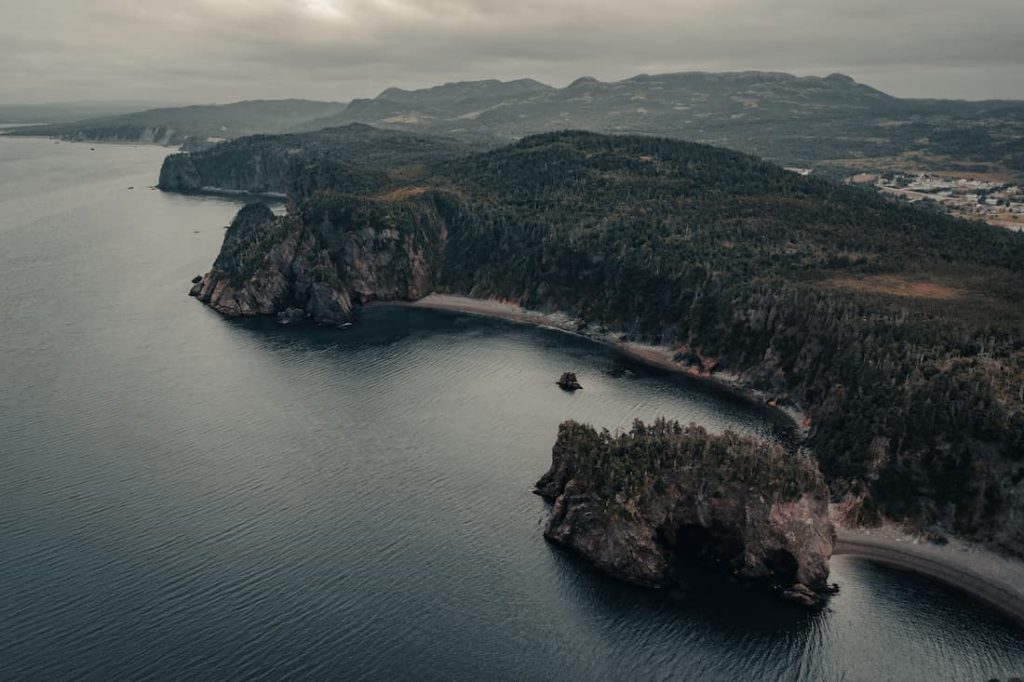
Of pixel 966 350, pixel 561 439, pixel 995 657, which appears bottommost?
pixel 995 657

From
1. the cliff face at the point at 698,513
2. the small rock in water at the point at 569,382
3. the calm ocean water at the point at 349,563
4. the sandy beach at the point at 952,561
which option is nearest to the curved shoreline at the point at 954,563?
the sandy beach at the point at 952,561

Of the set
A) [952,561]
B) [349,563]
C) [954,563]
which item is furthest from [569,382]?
[954,563]

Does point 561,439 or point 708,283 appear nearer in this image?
point 561,439

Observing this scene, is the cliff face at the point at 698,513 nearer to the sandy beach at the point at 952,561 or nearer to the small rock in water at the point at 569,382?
the sandy beach at the point at 952,561

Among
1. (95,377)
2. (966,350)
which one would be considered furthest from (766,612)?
(95,377)

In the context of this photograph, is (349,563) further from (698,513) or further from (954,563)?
(954,563)

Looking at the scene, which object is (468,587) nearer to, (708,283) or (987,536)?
(987,536)

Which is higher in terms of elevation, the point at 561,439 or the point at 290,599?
the point at 561,439
